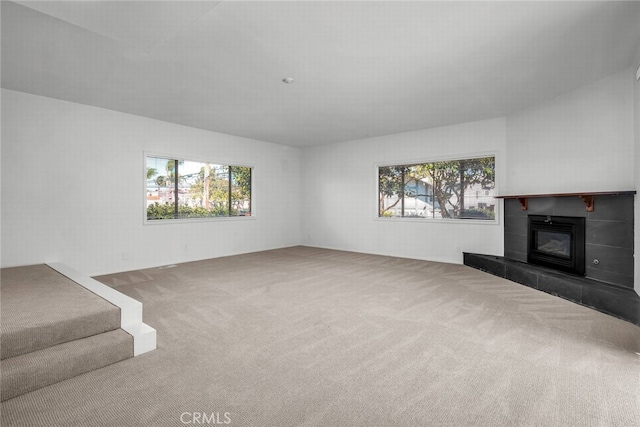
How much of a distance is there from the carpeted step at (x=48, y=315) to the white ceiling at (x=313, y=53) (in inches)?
80.8

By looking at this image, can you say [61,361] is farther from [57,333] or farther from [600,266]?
A: [600,266]

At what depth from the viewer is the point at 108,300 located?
8.86ft

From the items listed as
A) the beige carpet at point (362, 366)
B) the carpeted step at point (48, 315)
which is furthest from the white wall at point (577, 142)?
the carpeted step at point (48, 315)

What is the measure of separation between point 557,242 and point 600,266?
0.67 meters

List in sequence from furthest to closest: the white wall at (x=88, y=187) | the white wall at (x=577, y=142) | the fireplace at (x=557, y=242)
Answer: the white wall at (x=88, y=187) < the fireplace at (x=557, y=242) < the white wall at (x=577, y=142)

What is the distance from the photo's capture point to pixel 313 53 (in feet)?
10.4

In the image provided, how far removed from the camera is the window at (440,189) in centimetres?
580

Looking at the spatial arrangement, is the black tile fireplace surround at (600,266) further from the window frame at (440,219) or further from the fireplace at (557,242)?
the window frame at (440,219)

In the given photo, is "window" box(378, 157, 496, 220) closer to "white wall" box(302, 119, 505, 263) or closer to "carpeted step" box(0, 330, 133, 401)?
"white wall" box(302, 119, 505, 263)

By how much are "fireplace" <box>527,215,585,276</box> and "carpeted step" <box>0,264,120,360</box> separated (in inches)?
207

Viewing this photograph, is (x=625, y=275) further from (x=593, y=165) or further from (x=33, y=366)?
(x=33, y=366)

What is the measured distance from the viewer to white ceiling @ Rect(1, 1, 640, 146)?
2.41 metres

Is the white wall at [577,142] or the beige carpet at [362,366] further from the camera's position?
the white wall at [577,142]

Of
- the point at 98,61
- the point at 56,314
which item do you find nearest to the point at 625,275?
the point at 56,314
